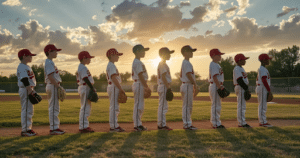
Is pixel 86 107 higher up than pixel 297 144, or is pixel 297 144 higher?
pixel 86 107

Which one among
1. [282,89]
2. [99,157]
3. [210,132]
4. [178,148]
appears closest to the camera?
[99,157]

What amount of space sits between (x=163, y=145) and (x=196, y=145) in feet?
1.95

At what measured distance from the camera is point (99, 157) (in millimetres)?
3338

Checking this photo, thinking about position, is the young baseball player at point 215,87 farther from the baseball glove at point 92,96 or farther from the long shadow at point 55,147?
the long shadow at point 55,147

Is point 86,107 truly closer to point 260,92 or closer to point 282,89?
point 260,92

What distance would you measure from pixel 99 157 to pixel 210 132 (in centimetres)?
271

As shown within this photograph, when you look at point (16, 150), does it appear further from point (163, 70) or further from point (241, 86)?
point (241, 86)

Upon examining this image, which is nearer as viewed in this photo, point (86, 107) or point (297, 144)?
point (297, 144)

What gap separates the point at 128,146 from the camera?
390cm

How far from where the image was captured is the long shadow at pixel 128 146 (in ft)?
11.4

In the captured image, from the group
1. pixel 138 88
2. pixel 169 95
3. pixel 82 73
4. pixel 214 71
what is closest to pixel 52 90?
pixel 82 73

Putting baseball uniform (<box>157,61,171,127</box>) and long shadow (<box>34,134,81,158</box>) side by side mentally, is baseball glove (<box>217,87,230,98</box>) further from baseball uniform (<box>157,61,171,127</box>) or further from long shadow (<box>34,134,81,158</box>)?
long shadow (<box>34,134,81,158</box>)

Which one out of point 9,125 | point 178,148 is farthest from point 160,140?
point 9,125

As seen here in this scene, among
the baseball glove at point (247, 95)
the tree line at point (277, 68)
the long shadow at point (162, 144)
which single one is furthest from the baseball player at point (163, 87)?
the tree line at point (277, 68)
